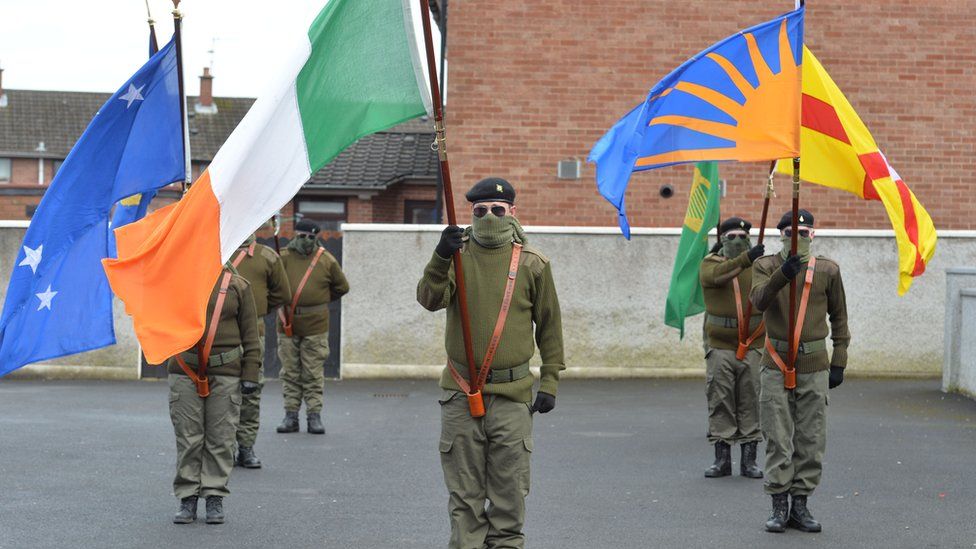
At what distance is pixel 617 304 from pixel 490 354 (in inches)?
481

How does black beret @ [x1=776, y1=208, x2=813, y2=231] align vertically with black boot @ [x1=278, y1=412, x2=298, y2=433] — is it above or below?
above

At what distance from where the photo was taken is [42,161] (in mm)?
53000

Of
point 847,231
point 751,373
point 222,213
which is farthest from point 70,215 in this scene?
point 847,231

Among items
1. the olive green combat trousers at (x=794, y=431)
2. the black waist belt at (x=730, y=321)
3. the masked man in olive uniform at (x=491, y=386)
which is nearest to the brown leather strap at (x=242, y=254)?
the black waist belt at (x=730, y=321)

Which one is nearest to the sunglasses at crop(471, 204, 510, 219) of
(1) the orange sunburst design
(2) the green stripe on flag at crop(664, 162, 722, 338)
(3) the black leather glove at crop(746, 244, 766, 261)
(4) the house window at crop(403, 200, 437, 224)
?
(1) the orange sunburst design

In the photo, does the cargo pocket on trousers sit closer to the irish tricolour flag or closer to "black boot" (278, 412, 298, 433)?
the irish tricolour flag

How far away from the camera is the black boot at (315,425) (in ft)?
44.0

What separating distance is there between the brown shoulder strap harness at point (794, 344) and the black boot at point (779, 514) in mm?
710

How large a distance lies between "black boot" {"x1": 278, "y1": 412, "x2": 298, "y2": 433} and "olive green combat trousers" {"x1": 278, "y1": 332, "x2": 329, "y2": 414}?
5cm

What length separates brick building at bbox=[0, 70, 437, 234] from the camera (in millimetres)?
Answer: 37562

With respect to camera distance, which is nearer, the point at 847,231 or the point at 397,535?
the point at 397,535

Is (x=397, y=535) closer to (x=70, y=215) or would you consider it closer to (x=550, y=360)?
(x=550, y=360)

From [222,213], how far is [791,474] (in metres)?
3.96

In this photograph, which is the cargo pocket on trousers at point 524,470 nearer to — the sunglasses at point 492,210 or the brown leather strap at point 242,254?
the sunglasses at point 492,210
